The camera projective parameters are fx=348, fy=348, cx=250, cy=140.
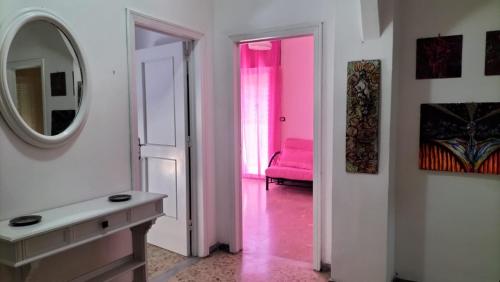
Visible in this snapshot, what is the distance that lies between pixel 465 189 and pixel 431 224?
14.3 inches

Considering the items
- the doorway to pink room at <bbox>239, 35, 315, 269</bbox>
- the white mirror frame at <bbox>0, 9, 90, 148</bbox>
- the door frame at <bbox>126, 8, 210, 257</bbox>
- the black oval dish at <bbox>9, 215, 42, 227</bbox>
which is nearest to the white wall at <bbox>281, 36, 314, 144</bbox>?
the doorway to pink room at <bbox>239, 35, 315, 269</bbox>

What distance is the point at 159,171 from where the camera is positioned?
3.52m

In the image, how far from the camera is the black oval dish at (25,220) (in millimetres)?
1760

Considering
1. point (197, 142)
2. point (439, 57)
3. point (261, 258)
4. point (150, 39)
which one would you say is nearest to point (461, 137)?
point (439, 57)

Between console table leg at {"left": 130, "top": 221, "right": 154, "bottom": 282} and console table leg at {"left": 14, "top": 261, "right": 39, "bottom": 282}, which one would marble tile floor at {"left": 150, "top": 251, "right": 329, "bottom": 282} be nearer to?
console table leg at {"left": 130, "top": 221, "right": 154, "bottom": 282}

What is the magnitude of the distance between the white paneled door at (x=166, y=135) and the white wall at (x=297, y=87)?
3.65 meters

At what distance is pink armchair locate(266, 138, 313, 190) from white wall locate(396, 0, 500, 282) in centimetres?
295

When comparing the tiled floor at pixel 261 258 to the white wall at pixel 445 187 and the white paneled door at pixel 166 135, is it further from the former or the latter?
the white wall at pixel 445 187

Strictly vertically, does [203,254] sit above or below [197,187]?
below

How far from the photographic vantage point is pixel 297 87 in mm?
6660

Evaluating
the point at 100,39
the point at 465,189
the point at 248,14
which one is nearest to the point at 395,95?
the point at 465,189

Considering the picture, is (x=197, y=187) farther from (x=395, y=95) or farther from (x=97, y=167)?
(x=395, y=95)

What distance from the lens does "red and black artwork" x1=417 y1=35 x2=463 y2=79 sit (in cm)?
254

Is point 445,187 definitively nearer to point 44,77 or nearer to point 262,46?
point 44,77
